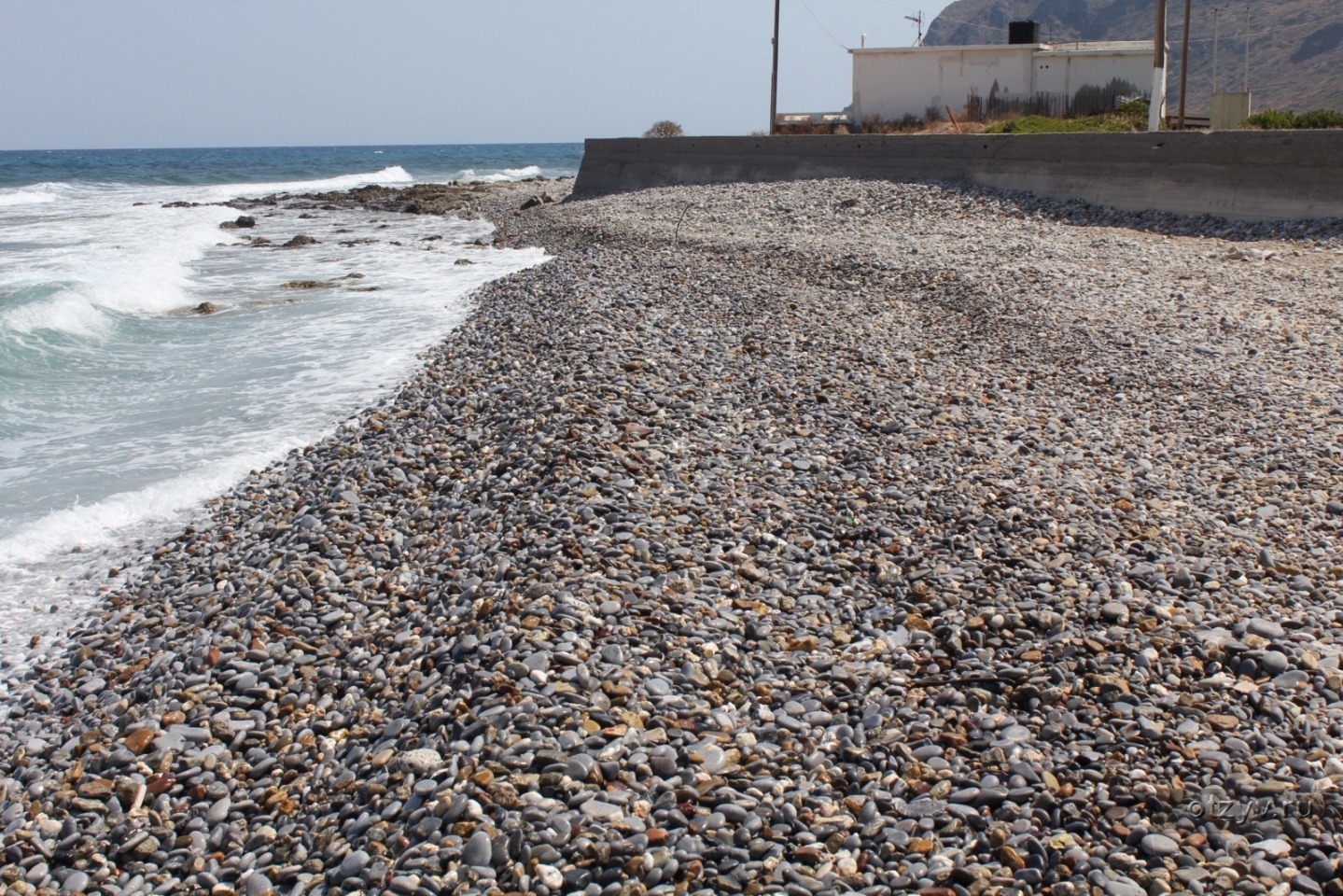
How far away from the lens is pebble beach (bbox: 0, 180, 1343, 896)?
3211 millimetres

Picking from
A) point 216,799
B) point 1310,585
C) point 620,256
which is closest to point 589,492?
point 216,799

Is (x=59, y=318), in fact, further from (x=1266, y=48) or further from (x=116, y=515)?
(x=1266, y=48)

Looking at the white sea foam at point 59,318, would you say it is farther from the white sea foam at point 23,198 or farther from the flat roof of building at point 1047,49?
the white sea foam at point 23,198

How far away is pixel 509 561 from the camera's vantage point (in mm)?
5055

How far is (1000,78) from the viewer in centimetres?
3136

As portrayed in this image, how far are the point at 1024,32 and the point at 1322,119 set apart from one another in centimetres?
1619

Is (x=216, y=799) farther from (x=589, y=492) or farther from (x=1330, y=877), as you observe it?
(x=1330, y=877)

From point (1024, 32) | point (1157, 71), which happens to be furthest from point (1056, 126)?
point (1024, 32)

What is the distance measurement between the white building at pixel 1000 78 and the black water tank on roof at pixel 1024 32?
19.8 inches

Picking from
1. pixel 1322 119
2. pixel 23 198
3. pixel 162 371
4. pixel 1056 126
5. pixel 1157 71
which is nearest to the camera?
pixel 162 371

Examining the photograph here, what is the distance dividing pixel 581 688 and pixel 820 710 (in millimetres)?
913

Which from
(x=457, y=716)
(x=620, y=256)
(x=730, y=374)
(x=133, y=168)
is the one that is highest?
(x=133, y=168)

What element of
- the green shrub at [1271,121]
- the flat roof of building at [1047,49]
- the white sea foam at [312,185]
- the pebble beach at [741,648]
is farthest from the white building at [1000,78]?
the white sea foam at [312,185]

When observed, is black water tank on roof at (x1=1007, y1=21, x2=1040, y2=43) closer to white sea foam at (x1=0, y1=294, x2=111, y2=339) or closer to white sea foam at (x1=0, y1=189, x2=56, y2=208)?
white sea foam at (x1=0, y1=294, x2=111, y2=339)
